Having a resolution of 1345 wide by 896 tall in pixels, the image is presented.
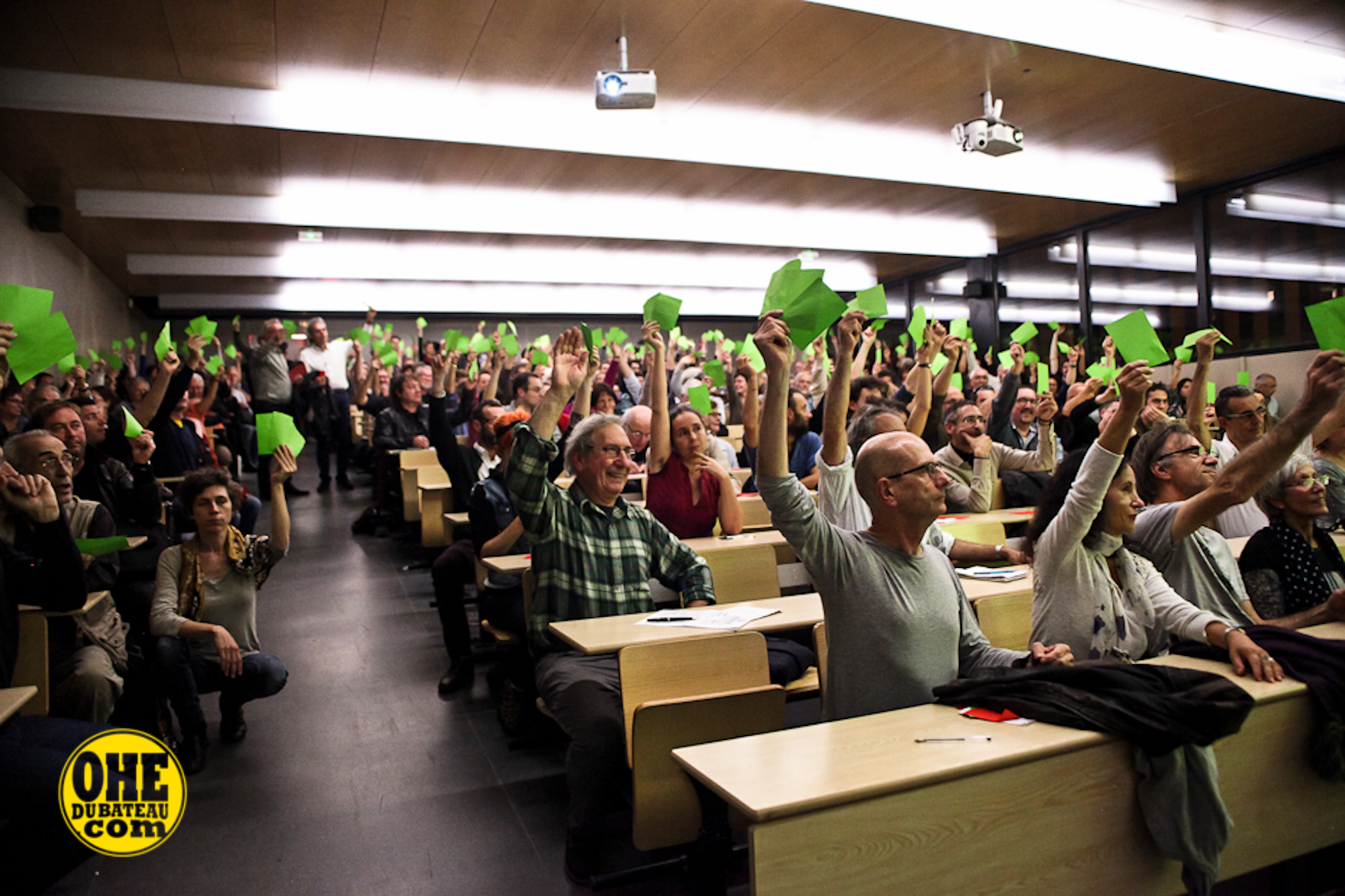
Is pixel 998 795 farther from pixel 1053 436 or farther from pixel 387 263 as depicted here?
pixel 387 263

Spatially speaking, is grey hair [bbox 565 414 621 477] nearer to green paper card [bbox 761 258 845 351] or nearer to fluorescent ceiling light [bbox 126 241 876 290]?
green paper card [bbox 761 258 845 351]

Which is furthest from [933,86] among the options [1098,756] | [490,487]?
[1098,756]

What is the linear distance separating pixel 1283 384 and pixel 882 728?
851 cm

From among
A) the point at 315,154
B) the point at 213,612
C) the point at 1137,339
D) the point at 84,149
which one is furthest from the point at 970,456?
the point at 84,149

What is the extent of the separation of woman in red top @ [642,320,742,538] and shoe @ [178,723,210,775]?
1.97 meters

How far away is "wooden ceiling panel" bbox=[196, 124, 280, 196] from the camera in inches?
251

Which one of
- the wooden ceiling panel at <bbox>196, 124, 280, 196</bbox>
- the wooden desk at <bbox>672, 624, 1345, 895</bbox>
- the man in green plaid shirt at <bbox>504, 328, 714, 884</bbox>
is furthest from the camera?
the wooden ceiling panel at <bbox>196, 124, 280, 196</bbox>

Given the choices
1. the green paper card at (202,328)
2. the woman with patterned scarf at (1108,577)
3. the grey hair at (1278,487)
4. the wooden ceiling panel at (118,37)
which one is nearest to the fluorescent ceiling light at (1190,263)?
the grey hair at (1278,487)

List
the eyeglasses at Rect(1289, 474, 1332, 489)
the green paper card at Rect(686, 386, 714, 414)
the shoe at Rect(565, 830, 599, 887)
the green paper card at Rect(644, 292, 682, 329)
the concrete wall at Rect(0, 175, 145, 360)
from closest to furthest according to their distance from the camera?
the shoe at Rect(565, 830, 599, 887) < the eyeglasses at Rect(1289, 474, 1332, 489) < the green paper card at Rect(644, 292, 682, 329) < the green paper card at Rect(686, 386, 714, 414) < the concrete wall at Rect(0, 175, 145, 360)

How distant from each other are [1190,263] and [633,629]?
907 centimetres

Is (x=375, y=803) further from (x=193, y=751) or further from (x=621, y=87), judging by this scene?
(x=621, y=87)

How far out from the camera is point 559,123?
6.61 m

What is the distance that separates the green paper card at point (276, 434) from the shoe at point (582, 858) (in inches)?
64.2

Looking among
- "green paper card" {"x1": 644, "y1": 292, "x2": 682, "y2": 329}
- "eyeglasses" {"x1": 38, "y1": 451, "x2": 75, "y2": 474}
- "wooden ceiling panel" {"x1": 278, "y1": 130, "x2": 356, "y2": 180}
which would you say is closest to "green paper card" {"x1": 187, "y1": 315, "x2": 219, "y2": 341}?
"eyeglasses" {"x1": 38, "y1": 451, "x2": 75, "y2": 474}
